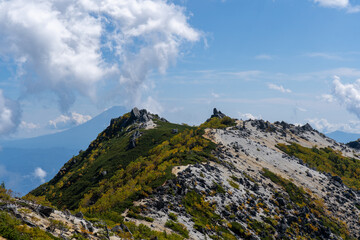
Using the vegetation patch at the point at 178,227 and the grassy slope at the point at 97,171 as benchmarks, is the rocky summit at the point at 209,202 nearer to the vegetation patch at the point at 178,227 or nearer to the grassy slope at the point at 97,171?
the vegetation patch at the point at 178,227

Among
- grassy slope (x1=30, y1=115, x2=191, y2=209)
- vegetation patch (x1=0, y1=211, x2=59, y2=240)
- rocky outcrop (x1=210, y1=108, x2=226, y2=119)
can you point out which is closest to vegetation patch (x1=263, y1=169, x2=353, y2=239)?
vegetation patch (x1=0, y1=211, x2=59, y2=240)

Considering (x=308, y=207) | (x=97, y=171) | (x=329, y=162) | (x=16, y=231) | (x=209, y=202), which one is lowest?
(x=308, y=207)

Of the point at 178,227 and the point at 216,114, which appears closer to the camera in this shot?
the point at 178,227

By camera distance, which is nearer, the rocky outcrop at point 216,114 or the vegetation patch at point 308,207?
the vegetation patch at point 308,207

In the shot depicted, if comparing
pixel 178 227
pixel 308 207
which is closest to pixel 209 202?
pixel 178 227

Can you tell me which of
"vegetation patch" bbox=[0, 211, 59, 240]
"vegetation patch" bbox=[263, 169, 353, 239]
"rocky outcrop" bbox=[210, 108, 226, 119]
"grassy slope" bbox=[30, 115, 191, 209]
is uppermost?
"rocky outcrop" bbox=[210, 108, 226, 119]

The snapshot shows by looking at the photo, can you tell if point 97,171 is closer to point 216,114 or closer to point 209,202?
point 209,202

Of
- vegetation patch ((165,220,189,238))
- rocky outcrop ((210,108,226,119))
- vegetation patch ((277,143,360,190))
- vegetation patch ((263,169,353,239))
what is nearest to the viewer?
vegetation patch ((165,220,189,238))

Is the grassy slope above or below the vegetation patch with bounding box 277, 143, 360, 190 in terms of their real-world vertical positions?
above

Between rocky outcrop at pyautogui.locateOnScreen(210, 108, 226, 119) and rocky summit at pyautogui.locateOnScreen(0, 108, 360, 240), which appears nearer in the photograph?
rocky summit at pyautogui.locateOnScreen(0, 108, 360, 240)

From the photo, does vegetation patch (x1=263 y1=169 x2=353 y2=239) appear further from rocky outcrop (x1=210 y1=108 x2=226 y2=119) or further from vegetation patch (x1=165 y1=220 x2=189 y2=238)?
rocky outcrop (x1=210 y1=108 x2=226 y2=119)

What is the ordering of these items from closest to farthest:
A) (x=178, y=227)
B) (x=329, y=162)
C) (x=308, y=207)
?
1. (x=178, y=227)
2. (x=308, y=207)
3. (x=329, y=162)

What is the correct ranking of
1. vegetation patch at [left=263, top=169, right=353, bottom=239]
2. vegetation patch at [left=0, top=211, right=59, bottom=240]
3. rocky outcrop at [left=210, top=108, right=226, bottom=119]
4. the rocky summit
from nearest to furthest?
vegetation patch at [left=0, top=211, right=59, bottom=240] → the rocky summit → vegetation patch at [left=263, top=169, right=353, bottom=239] → rocky outcrop at [left=210, top=108, right=226, bottom=119]

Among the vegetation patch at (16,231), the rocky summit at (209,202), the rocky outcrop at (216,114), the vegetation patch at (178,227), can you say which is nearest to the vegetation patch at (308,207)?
the rocky summit at (209,202)
